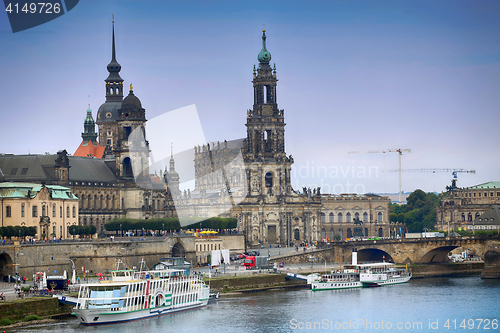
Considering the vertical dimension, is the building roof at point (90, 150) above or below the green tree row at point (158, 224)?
above

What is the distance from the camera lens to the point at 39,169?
131500 millimetres

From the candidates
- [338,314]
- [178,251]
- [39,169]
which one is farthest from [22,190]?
[338,314]

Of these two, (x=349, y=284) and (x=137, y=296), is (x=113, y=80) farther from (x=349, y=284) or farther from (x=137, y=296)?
(x=137, y=296)

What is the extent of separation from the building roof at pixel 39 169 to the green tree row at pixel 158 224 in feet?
29.2

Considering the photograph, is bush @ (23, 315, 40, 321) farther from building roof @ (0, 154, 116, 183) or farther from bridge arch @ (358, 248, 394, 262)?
bridge arch @ (358, 248, 394, 262)

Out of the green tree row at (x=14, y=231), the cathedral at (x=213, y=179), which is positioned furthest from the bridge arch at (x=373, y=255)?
the green tree row at (x=14, y=231)

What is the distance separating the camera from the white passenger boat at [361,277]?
A: 10981 cm

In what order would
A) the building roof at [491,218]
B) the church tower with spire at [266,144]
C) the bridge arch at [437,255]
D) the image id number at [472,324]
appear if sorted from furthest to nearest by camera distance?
1. the building roof at [491,218]
2. the church tower with spire at [266,144]
3. the bridge arch at [437,255]
4. the image id number at [472,324]

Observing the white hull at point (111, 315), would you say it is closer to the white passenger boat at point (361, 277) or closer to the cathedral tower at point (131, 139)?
the white passenger boat at point (361, 277)

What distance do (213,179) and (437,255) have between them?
1891 inches

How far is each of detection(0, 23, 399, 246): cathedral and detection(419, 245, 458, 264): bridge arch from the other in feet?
64.2

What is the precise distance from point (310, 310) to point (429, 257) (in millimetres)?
46788

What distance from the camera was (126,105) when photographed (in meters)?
142

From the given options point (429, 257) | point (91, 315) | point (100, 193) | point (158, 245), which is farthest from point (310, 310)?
point (100, 193)
